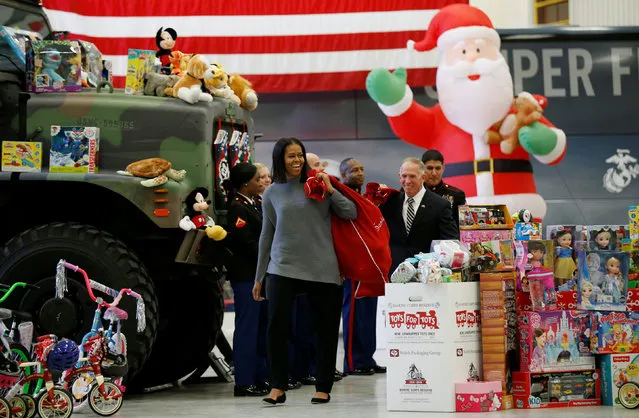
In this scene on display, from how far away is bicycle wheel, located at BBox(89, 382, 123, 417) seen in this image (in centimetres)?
580

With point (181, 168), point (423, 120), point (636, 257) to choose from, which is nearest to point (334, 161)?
point (423, 120)

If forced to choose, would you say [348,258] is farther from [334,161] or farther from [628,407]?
[334,161]

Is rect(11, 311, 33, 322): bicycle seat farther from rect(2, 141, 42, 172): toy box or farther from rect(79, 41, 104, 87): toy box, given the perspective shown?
rect(79, 41, 104, 87): toy box

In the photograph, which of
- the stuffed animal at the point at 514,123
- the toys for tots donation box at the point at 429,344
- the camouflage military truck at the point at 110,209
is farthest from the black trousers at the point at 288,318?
the stuffed animal at the point at 514,123

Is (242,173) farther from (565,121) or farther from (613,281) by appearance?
(565,121)

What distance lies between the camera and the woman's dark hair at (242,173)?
6.85 m

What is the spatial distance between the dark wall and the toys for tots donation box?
551 centimetres

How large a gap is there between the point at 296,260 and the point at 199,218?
729mm

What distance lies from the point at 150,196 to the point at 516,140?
4.31 meters

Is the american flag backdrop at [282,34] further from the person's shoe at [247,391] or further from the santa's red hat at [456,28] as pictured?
the person's shoe at [247,391]

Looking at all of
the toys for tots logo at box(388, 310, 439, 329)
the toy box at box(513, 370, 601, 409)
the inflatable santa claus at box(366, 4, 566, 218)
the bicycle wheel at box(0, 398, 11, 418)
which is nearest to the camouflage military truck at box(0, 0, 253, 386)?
the bicycle wheel at box(0, 398, 11, 418)

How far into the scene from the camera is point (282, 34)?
11461 millimetres

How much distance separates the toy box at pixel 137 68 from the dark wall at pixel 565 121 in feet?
14.3

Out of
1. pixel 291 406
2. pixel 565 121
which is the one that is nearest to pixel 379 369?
pixel 291 406
